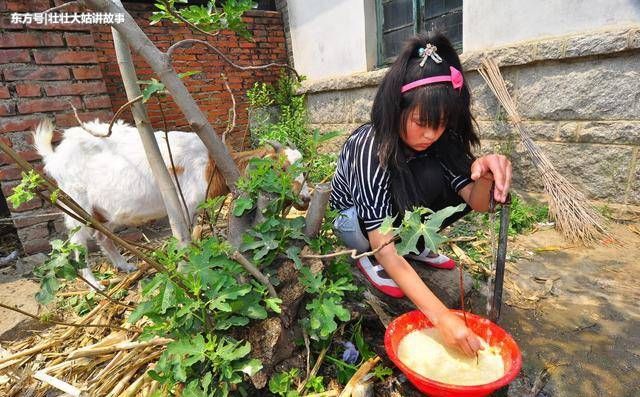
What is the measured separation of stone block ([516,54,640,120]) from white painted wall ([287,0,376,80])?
7.75 feet

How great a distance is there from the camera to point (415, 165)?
2.15 metres

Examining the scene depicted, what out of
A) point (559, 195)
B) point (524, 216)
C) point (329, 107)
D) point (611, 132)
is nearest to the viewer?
point (611, 132)

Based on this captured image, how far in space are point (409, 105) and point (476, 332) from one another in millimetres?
1102

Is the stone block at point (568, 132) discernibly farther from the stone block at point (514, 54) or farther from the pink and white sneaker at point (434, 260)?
the pink and white sneaker at point (434, 260)

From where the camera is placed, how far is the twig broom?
122 inches

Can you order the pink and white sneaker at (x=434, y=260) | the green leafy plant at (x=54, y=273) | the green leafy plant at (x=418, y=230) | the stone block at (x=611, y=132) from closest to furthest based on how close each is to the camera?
the green leafy plant at (x=418, y=230) → the green leafy plant at (x=54, y=273) → the pink and white sneaker at (x=434, y=260) → the stone block at (x=611, y=132)

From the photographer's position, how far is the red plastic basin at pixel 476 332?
1206mm

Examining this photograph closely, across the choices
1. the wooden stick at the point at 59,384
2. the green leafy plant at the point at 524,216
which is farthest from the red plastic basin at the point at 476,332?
the green leafy plant at the point at 524,216

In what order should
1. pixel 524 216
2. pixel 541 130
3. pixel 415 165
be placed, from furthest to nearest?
1. pixel 541 130
2. pixel 524 216
3. pixel 415 165

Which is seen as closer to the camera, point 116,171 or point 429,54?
point 429,54

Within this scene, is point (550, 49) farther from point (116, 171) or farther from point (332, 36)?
point (116, 171)

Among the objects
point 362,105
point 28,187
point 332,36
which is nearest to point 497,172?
point 28,187

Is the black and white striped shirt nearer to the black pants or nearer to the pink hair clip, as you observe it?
the black pants

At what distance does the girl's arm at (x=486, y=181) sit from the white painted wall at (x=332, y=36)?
366cm
